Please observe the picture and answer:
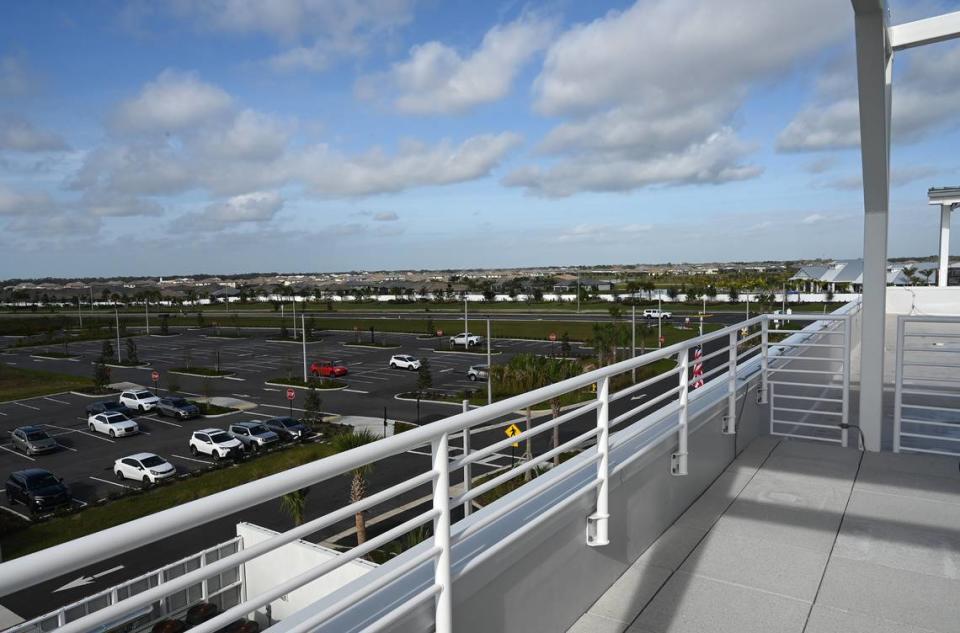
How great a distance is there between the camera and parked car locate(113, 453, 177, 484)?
64.7 feet

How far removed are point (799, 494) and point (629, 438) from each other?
6.06 ft

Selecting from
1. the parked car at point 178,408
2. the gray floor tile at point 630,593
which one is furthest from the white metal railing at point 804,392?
the parked car at point 178,408

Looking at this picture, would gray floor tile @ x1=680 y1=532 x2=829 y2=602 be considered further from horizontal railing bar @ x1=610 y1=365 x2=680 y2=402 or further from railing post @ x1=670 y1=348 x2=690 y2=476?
horizontal railing bar @ x1=610 y1=365 x2=680 y2=402

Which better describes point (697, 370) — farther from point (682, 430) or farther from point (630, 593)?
point (630, 593)

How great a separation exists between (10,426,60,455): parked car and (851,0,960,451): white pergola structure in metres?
28.1

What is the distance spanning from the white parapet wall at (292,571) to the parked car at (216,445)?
12109mm

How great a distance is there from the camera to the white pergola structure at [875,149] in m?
4.38

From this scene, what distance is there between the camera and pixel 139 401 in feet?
102

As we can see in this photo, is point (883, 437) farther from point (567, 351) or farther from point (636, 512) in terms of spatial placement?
point (567, 351)

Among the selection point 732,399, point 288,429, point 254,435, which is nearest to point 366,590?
point 732,399

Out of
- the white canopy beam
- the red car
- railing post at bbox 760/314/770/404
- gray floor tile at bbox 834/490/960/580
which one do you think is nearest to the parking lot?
the red car

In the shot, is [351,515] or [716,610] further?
[716,610]

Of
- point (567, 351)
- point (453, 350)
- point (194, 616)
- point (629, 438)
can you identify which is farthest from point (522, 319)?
point (629, 438)

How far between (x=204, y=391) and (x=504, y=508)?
36152 millimetres
